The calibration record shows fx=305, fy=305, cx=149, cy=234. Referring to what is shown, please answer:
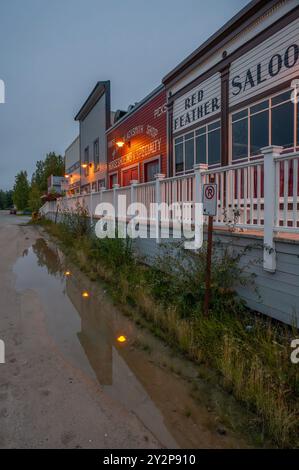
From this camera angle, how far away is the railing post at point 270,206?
3.91 metres

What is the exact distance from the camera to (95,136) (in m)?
19.8

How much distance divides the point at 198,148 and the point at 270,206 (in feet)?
19.9

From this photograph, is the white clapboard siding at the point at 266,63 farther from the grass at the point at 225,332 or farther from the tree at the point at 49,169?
the tree at the point at 49,169

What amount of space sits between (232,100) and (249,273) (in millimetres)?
5598

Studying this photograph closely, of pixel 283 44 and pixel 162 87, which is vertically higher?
pixel 162 87

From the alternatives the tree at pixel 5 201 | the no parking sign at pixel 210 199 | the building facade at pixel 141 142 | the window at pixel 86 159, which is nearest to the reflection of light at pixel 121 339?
the no parking sign at pixel 210 199

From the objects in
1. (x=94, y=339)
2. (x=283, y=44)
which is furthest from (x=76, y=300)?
(x=283, y=44)

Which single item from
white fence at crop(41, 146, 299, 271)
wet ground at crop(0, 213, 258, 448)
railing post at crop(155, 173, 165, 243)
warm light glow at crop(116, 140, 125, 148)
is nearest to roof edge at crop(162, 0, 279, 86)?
white fence at crop(41, 146, 299, 271)

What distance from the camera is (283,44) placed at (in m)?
6.54

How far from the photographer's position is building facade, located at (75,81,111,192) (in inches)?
701

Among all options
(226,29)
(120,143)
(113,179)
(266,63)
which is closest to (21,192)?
(113,179)

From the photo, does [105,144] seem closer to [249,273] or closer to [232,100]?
[232,100]

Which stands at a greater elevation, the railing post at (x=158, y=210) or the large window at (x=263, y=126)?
the large window at (x=263, y=126)

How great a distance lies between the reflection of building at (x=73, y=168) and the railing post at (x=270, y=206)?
73.8 feet
